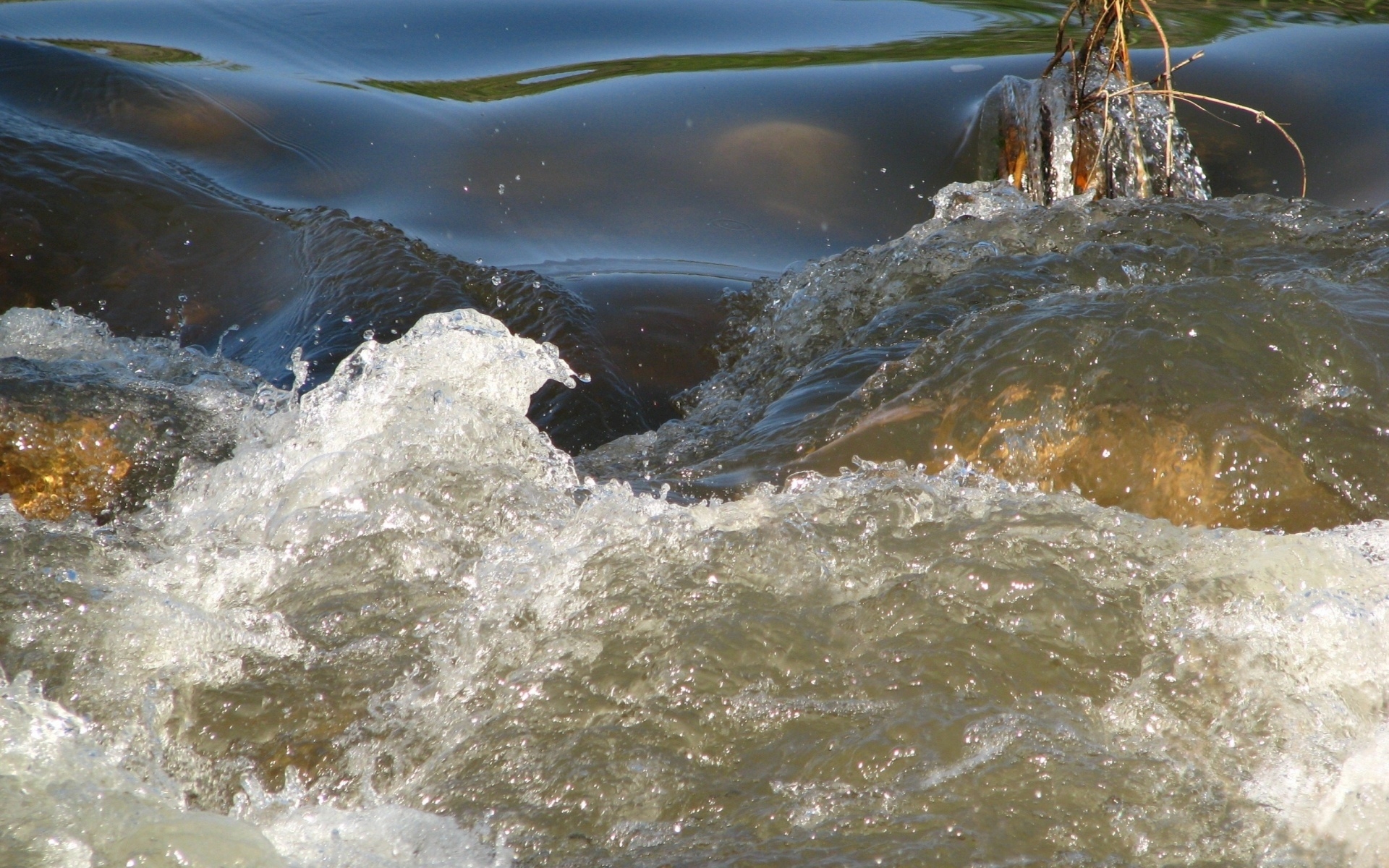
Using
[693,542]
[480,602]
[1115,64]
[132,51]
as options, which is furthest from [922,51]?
[480,602]

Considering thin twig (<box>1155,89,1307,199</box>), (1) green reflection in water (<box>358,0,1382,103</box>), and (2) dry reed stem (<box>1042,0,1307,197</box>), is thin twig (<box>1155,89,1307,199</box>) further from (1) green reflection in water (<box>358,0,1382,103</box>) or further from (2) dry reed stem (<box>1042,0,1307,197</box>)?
(1) green reflection in water (<box>358,0,1382,103</box>)

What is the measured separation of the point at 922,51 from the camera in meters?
6.63

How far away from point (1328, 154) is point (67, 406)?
212 inches

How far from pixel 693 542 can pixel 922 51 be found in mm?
5397

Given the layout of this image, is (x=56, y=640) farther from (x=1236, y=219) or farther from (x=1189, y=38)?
(x=1189, y=38)

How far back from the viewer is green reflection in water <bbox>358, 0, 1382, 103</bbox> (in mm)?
6441

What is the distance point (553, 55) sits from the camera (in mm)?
6922

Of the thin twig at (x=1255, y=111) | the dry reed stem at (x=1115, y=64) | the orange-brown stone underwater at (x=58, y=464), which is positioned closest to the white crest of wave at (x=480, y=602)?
the orange-brown stone underwater at (x=58, y=464)

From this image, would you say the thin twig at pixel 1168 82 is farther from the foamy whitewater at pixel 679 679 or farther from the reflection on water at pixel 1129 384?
the foamy whitewater at pixel 679 679

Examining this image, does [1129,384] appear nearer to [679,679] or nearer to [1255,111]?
[1255,111]

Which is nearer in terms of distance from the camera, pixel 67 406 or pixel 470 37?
pixel 67 406

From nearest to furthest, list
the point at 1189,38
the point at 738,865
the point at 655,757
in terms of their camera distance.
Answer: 1. the point at 738,865
2. the point at 655,757
3. the point at 1189,38

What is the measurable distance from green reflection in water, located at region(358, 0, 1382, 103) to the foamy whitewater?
15.1ft

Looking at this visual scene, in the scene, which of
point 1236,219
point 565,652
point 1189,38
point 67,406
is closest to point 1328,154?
point 1189,38
